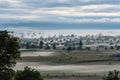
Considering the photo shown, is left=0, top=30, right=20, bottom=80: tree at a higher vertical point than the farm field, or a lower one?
higher

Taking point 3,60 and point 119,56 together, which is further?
point 119,56

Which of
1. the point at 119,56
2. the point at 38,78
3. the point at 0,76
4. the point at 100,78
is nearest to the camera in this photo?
the point at 0,76

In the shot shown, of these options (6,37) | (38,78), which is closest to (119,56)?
(38,78)

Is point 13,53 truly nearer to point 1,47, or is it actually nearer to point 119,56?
point 1,47

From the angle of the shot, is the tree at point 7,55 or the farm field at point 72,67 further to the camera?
the farm field at point 72,67

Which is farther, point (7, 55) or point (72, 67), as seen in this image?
point (72, 67)

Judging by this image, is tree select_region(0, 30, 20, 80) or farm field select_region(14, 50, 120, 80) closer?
tree select_region(0, 30, 20, 80)

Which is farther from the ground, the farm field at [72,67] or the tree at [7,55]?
the tree at [7,55]

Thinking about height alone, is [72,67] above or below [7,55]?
below
